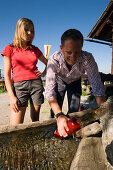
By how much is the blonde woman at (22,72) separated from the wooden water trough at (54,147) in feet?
1.34

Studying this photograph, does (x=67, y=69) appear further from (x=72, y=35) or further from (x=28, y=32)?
(x=28, y=32)

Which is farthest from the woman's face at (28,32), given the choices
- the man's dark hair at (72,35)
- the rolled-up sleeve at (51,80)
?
the man's dark hair at (72,35)

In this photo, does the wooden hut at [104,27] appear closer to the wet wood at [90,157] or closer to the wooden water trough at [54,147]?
the wooden water trough at [54,147]

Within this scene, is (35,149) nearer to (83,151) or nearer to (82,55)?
(83,151)

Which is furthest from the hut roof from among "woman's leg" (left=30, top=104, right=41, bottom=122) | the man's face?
"woman's leg" (left=30, top=104, right=41, bottom=122)

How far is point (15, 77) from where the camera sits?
2574 millimetres

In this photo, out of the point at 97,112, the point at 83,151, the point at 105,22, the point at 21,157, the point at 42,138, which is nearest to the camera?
the point at 83,151

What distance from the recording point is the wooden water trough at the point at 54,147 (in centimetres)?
149

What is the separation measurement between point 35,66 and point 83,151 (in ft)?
5.65

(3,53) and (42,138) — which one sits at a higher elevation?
(3,53)

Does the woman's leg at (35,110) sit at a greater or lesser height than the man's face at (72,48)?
lesser

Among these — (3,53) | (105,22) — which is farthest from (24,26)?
(105,22)

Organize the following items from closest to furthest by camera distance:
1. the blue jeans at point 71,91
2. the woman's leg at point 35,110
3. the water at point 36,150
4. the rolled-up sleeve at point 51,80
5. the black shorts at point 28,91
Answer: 1. the water at point 36,150
2. the rolled-up sleeve at point 51,80
3. the black shorts at point 28,91
4. the woman's leg at point 35,110
5. the blue jeans at point 71,91

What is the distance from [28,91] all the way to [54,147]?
42.8 inches
